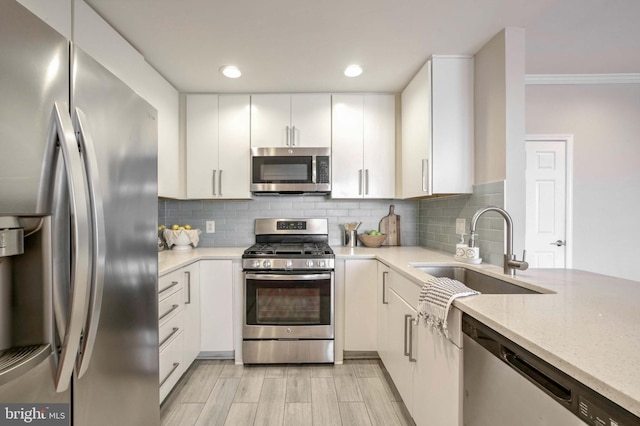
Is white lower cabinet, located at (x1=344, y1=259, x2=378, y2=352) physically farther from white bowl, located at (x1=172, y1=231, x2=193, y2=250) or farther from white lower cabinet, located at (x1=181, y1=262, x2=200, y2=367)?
white bowl, located at (x1=172, y1=231, x2=193, y2=250)

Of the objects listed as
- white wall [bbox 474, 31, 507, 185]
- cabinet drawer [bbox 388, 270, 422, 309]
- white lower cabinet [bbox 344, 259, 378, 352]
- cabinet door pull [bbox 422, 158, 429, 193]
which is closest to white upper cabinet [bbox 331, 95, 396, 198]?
cabinet door pull [bbox 422, 158, 429, 193]

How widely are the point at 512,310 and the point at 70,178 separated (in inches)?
52.9

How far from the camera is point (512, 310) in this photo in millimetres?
983

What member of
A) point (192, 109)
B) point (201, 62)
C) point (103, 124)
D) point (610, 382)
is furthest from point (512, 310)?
point (192, 109)

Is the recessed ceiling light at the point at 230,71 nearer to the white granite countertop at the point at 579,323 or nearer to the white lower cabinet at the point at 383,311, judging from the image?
the white lower cabinet at the point at 383,311

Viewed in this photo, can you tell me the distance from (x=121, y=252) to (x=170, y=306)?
1026mm

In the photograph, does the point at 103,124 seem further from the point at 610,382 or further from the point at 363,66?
the point at 363,66

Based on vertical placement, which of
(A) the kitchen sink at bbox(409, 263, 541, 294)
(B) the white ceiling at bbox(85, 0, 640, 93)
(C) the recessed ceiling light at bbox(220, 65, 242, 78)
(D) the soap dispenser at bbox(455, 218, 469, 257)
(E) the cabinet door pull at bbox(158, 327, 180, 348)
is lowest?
(E) the cabinet door pull at bbox(158, 327, 180, 348)

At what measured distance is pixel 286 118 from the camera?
266cm

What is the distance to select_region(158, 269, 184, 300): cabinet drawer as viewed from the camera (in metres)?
1.75

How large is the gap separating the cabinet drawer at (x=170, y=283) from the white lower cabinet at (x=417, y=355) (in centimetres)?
144

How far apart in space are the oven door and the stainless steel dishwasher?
1317 millimetres

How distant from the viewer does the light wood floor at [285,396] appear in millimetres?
1750

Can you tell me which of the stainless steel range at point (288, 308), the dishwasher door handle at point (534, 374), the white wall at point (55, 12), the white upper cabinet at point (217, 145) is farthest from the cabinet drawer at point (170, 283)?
the dishwasher door handle at point (534, 374)
